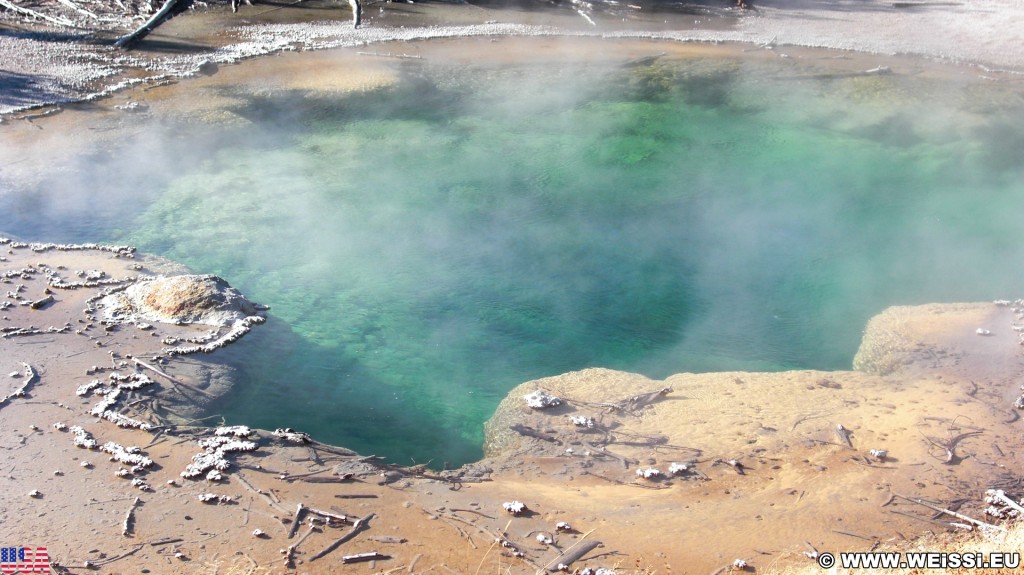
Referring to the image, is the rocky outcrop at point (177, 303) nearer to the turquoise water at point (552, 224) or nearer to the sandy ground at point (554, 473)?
the sandy ground at point (554, 473)

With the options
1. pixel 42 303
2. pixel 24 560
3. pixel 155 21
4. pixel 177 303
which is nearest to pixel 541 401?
pixel 177 303

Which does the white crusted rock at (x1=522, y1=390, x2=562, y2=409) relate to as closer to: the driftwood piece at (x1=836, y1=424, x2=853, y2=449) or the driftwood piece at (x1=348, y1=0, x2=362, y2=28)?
the driftwood piece at (x1=836, y1=424, x2=853, y2=449)

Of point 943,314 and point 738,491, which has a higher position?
point 943,314

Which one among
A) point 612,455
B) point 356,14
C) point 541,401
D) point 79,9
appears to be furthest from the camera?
point 356,14

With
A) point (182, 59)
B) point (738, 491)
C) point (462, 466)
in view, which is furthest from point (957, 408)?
point (182, 59)

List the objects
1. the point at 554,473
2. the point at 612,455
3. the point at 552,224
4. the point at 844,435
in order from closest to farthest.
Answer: the point at 554,473, the point at 612,455, the point at 844,435, the point at 552,224

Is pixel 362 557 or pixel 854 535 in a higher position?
pixel 854 535

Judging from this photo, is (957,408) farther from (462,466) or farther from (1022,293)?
(462,466)

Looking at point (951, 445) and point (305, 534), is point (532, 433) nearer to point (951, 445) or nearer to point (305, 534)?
point (305, 534)
